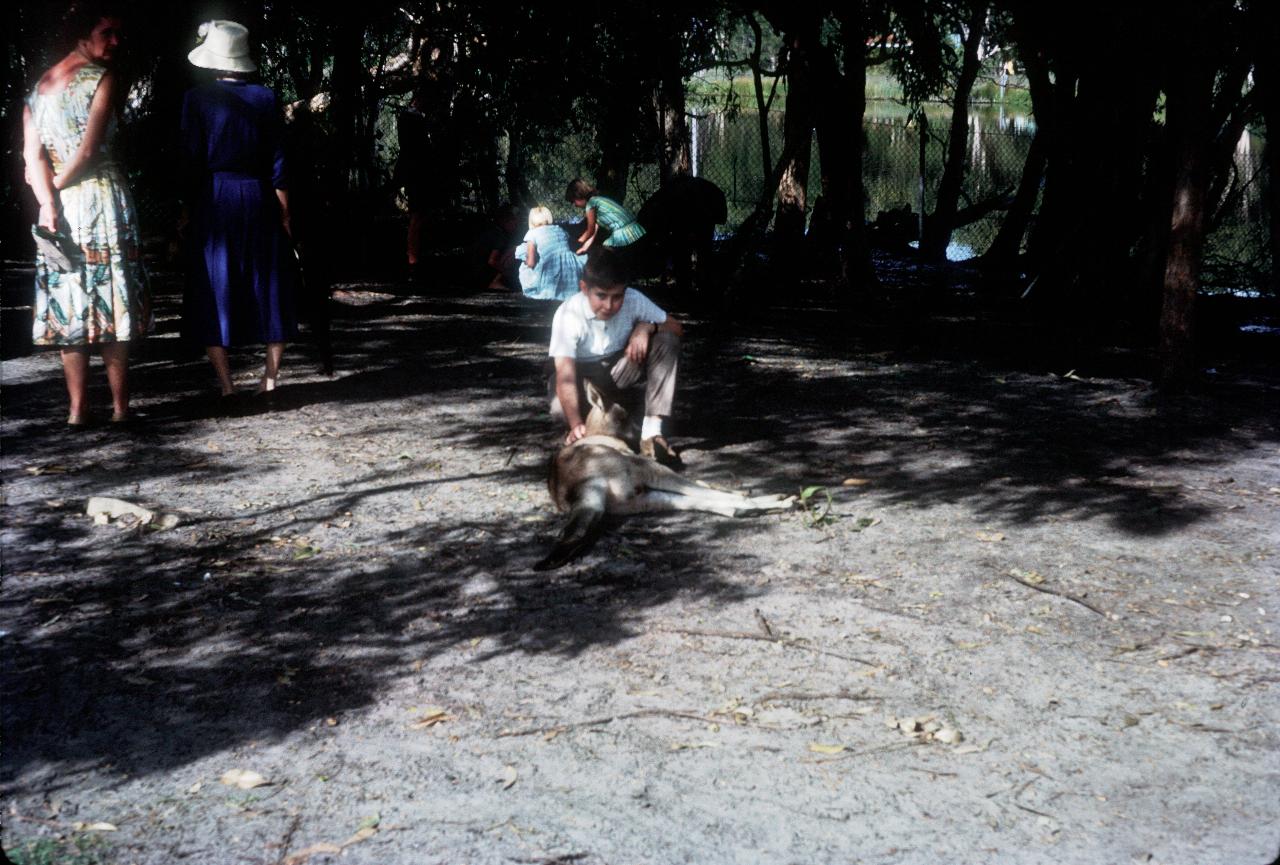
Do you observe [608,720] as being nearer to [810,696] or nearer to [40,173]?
[810,696]

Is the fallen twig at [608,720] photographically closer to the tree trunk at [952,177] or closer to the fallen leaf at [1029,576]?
the fallen leaf at [1029,576]

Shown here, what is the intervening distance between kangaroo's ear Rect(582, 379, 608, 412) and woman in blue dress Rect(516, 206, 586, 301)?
4.44 metres

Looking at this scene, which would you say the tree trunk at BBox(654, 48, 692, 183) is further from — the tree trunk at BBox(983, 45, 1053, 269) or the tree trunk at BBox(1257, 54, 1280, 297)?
the tree trunk at BBox(1257, 54, 1280, 297)

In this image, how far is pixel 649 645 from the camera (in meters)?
4.03

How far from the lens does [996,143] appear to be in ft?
83.9

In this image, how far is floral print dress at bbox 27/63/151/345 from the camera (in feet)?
18.9

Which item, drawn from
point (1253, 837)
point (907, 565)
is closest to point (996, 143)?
point (907, 565)

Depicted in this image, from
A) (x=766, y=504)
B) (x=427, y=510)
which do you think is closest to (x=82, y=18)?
(x=427, y=510)

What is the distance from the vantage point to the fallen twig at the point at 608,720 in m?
3.46

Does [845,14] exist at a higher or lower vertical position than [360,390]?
higher

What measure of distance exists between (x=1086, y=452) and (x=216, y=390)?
4.68 meters

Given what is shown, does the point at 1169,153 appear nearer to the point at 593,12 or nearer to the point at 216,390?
the point at 593,12

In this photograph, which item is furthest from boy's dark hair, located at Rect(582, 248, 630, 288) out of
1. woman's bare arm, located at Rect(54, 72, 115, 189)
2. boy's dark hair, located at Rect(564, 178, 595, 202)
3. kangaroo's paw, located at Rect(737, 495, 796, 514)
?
boy's dark hair, located at Rect(564, 178, 595, 202)

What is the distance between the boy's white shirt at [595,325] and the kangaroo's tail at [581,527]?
0.85 metres
